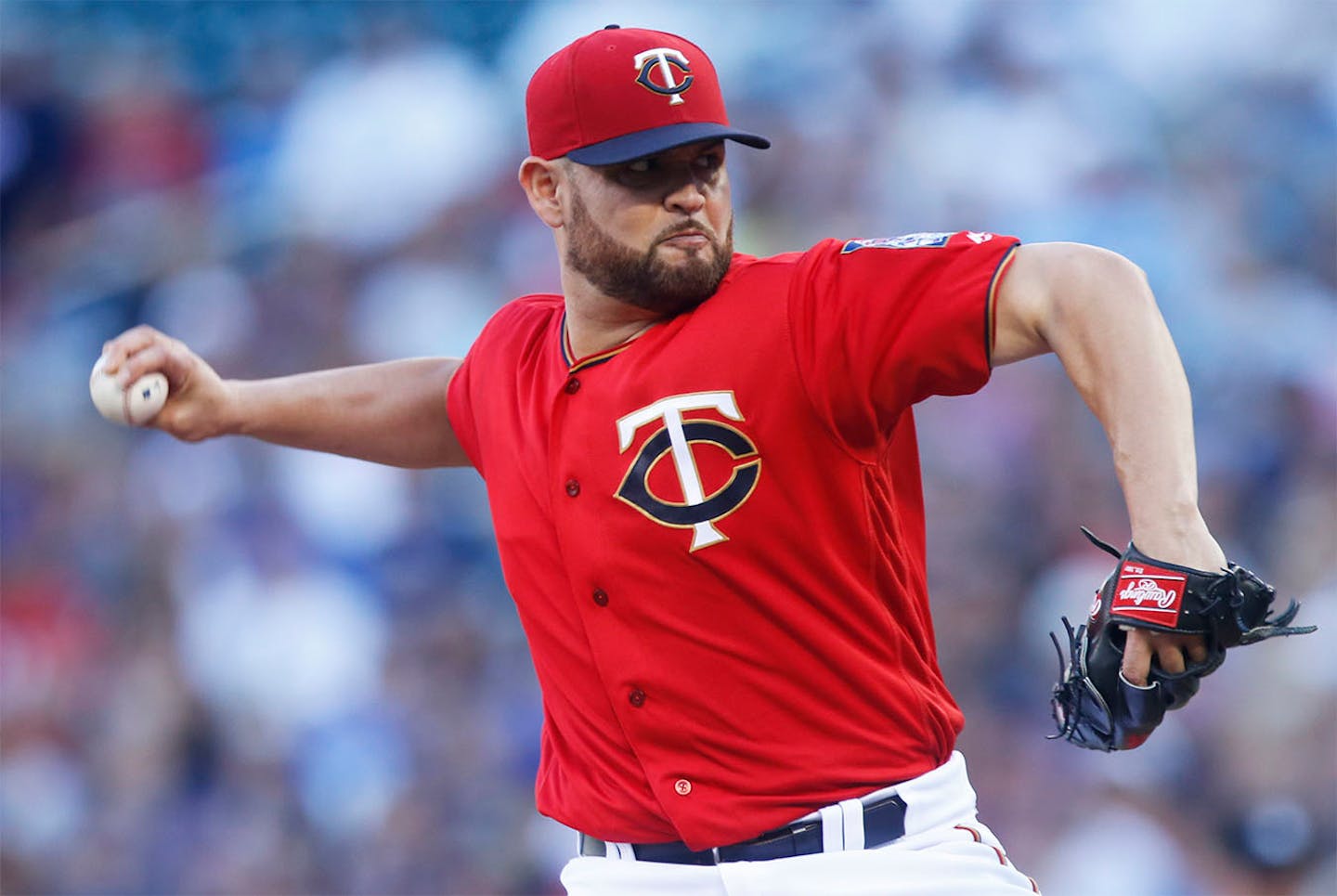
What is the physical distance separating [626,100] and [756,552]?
0.87 metres

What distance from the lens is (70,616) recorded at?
638 centimetres

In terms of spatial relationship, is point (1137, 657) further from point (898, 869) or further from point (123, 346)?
point (123, 346)

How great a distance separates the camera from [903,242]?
8.30 ft

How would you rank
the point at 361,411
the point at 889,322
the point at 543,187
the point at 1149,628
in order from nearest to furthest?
the point at 1149,628 < the point at 889,322 < the point at 543,187 < the point at 361,411

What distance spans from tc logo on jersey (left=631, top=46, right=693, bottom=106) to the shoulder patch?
1.45 feet

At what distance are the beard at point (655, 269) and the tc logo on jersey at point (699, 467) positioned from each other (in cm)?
23

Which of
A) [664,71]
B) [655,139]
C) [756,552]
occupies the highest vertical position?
[664,71]

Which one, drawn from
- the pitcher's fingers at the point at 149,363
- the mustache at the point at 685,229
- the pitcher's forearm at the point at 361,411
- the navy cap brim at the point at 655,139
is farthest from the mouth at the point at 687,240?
the pitcher's fingers at the point at 149,363

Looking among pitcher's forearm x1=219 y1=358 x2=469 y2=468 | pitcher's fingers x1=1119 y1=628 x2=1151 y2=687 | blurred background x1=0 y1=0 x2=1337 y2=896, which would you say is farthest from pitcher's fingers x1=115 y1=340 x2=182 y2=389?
blurred background x1=0 y1=0 x2=1337 y2=896

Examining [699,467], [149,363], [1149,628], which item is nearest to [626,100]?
[699,467]

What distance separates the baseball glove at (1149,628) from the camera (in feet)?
7.06

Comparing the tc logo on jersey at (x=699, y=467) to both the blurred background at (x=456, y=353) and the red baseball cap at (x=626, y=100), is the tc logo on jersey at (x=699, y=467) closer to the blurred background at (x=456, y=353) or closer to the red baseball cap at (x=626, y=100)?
the red baseball cap at (x=626, y=100)

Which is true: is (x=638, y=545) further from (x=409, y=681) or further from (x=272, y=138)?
(x=272, y=138)

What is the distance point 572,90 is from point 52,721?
4.57 metres
